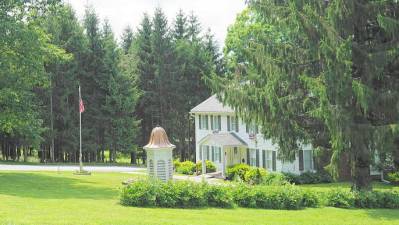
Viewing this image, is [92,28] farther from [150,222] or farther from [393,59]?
[150,222]

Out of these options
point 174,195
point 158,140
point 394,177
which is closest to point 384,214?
point 174,195

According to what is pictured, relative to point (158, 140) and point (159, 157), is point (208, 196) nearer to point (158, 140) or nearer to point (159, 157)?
point (159, 157)

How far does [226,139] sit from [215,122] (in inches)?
167

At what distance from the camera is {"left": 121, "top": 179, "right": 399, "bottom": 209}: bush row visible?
16750 mm

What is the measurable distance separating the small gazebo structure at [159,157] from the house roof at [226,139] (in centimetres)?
1687

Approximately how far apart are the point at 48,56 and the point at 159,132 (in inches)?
480

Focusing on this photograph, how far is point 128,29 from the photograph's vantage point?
7144 cm

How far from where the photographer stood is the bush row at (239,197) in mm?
16750

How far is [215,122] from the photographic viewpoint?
4484 cm

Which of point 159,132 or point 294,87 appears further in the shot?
point 159,132

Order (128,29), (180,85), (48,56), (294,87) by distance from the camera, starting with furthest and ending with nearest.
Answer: (128,29), (180,85), (48,56), (294,87)

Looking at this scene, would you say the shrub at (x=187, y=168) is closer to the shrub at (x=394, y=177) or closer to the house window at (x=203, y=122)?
the house window at (x=203, y=122)

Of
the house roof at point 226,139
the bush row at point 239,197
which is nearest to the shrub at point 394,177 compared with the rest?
the house roof at point 226,139

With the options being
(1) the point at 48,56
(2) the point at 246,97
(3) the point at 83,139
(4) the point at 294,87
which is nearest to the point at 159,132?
(2) the point at 246,97
